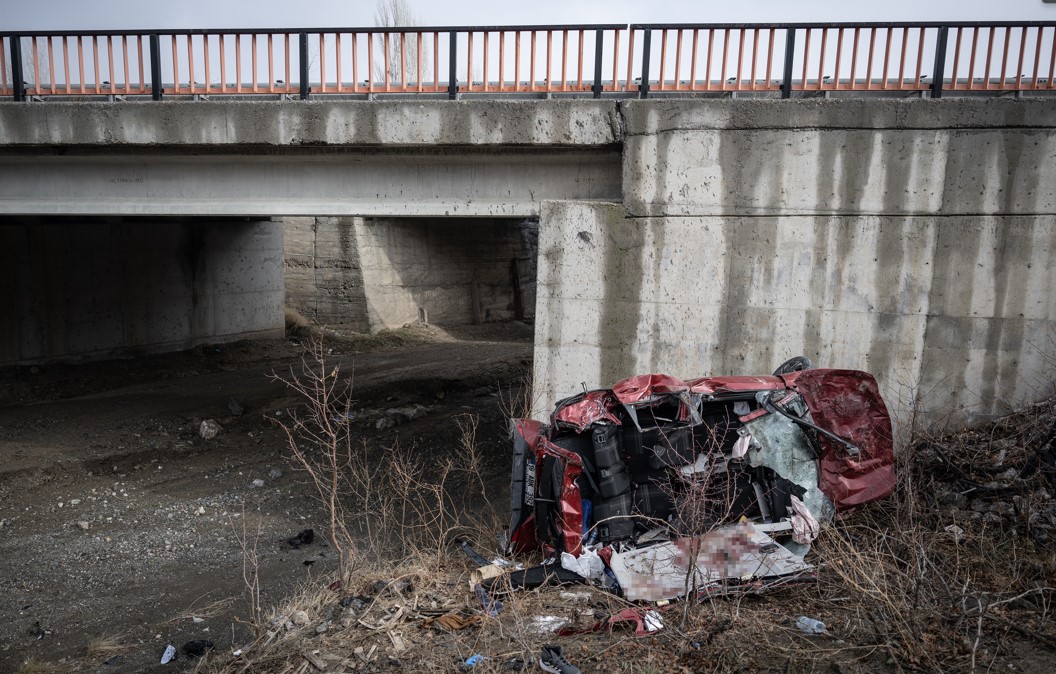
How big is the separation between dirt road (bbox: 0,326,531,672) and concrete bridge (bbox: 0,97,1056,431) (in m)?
2.84

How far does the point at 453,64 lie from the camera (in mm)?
7395

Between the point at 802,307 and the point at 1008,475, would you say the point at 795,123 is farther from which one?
the point at 1008,475

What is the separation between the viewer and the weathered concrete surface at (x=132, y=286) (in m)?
12.3

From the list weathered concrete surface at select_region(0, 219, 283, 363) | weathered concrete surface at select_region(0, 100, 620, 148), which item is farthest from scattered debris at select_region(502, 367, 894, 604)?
weathered concrete surface at select_region(0, 219, 283, 363)

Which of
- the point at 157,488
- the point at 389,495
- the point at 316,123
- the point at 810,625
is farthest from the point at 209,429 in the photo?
the point at 810,625

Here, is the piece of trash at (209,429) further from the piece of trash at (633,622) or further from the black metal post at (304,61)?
the piece of trash at (633,622)

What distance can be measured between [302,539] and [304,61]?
14.7ft

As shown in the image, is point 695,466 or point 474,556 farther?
point 474,556

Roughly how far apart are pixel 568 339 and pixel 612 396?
1.37 metres

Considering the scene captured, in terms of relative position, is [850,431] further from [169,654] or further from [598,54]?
[169,654]

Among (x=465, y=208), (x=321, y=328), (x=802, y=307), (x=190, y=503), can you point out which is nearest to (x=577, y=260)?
(x=465, y=208)

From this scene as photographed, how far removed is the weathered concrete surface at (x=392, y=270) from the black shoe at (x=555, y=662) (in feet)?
43.4

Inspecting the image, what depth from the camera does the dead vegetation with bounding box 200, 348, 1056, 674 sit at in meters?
4.45

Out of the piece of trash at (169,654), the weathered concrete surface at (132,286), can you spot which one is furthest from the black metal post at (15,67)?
the piece of trash at (169,654)
